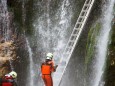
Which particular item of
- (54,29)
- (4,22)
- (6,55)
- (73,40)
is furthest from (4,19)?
(73,40)

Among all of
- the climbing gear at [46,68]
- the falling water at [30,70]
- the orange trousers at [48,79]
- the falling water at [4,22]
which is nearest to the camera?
the climbing gear at [46,68]

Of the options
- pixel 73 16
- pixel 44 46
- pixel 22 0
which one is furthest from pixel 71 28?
pixel 22 0

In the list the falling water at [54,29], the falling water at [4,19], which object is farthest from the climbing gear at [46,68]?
the falling water at [4,19]

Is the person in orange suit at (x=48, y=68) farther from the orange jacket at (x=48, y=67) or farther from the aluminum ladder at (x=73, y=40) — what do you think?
the aluminum ladder at (x=73, y=40)

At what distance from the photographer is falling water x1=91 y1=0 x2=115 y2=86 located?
14492 mm

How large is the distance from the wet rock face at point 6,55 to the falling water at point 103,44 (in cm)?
429

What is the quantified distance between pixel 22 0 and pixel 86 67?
465 centimetres

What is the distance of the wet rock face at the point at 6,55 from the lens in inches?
667

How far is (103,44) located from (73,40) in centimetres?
121

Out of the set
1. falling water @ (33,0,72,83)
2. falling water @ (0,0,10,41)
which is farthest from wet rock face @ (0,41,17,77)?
falling water @ (33,0,72,83)

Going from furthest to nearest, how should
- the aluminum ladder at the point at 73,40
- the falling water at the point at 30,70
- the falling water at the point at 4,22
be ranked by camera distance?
the falling water at the point at 4,22 → the falling water at the point at 30,70 → the aluminum ladder at the point at 73,40

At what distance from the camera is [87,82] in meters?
15.1

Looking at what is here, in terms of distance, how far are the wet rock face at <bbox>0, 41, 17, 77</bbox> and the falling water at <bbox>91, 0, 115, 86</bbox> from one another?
14.1ft

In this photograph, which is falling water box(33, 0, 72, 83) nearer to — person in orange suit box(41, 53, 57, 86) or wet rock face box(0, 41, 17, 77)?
wet rock face box(0, 41, 17, 77)
